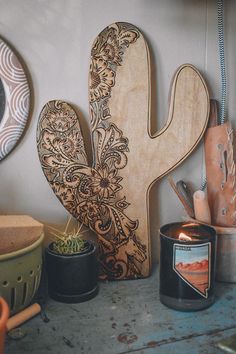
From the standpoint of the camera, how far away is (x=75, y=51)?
2.58 ft

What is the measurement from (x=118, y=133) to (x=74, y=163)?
0.11 meters

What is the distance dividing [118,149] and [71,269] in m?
0.26

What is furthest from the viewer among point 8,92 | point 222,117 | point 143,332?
point 222,117

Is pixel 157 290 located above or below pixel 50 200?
below

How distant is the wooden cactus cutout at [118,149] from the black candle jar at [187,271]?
0.13 meters

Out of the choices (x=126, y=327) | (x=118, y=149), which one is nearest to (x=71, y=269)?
(x=126, y=327)

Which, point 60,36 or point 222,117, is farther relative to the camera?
point 222,117

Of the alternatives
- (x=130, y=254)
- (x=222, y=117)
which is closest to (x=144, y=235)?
(x=130, y=254)

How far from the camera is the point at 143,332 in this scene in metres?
0.62

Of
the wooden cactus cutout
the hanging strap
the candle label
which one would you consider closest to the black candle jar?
the candle label

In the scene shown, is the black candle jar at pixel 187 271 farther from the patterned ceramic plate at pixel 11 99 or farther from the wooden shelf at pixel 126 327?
the patterned ceramic plate at pixel 11 99

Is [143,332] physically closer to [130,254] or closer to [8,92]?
[130,254]

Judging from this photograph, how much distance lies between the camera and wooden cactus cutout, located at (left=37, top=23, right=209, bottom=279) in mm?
782

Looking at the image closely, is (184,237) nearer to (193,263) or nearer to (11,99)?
(193,263)
